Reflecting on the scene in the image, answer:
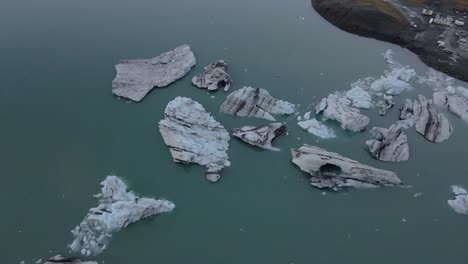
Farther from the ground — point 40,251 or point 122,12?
point 122,12

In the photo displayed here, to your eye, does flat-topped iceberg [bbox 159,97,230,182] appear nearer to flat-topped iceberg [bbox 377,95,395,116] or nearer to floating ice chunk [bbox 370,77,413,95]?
flat-topped iceberg [bbox 377,95,395,116]

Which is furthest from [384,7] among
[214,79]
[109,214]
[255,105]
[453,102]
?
[109,214]

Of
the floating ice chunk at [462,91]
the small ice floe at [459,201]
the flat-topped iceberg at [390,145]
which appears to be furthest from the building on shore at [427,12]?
the small ice floe at [459,201]

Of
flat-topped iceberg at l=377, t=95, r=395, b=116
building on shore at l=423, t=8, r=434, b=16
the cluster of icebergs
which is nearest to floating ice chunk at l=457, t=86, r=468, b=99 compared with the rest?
the cluster of icebergs

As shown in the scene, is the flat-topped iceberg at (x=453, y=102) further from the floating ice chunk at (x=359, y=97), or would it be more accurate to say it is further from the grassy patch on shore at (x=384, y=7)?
the grassy patch on shore at (x=384, y=7)

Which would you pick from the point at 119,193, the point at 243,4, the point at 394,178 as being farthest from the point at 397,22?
the point at 119,193

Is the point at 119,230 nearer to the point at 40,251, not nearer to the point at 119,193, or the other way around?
the point at 119,193
